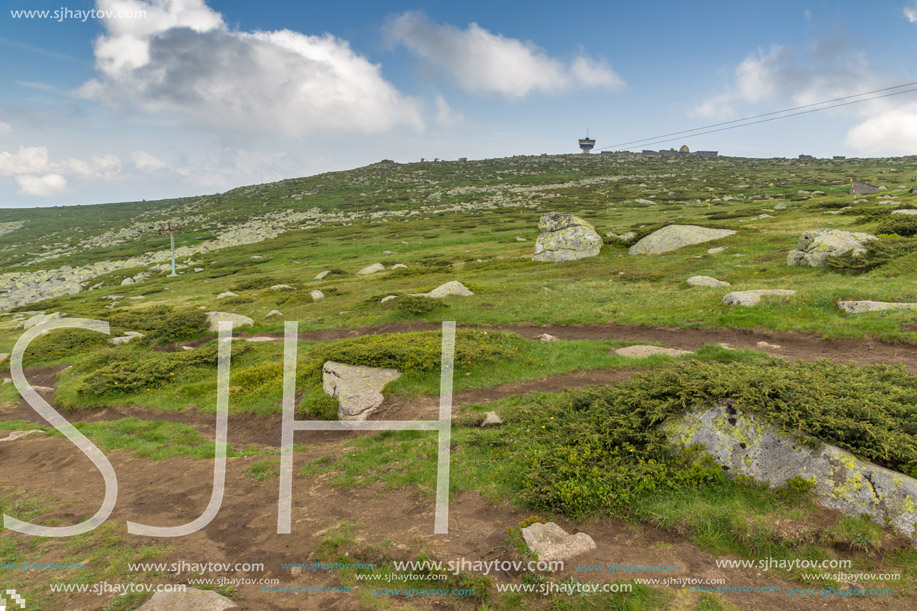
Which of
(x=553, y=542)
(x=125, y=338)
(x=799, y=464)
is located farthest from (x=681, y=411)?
(x=125, y=338)

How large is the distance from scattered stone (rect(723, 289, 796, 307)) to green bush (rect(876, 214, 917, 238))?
17249mm

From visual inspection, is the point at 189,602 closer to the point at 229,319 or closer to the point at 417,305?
the point at 417,305

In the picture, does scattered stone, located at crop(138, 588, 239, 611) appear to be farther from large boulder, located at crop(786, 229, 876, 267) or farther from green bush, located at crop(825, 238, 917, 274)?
large boulder, located at crop(786, 229, 876, 267)

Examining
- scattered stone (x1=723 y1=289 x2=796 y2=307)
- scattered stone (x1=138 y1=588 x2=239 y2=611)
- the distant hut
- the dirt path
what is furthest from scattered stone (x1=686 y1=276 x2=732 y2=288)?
the distant hut

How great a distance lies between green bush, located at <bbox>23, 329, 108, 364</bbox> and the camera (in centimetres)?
3022

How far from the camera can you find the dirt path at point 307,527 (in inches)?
282

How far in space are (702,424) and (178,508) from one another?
13.0m

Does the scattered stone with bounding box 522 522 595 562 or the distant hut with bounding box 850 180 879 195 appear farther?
the distant hut with bounding box 850 180 879 195

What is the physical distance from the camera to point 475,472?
11117 mm

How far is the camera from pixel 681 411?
33.1 feet

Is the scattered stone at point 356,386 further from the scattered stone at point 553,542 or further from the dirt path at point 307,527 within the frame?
the scattered stone at point 553,542

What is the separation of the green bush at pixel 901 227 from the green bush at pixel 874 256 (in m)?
5.77

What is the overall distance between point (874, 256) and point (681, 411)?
26608 mm

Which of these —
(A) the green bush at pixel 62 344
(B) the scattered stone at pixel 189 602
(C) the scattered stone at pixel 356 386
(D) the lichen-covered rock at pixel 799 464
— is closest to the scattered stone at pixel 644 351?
(D) the lichen-covered rock at pixel 799 464
